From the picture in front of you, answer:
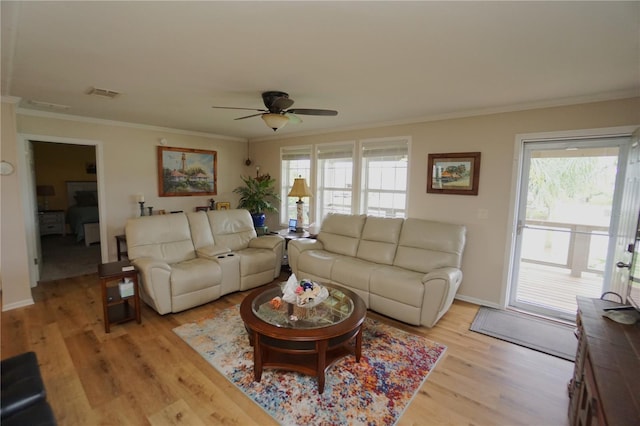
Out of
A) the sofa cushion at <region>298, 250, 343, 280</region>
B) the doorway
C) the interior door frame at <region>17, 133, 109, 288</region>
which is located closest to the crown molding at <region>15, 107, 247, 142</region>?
the interior door frame at <region>17, 133, 109, 288</region>

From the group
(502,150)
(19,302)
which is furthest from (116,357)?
(502,150)

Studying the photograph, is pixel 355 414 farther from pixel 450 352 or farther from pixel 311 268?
pixel 311 268

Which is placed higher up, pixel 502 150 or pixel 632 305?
pixel 502 150

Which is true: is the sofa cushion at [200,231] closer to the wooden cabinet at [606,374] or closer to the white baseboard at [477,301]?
the white baseboard at [477,301]

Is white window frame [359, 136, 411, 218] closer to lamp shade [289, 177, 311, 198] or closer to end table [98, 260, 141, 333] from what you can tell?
lamp shade [289, 177, 311, 198]

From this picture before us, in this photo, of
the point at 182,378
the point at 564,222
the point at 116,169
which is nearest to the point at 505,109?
the point at 564,222

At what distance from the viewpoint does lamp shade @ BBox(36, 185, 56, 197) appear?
6824mm

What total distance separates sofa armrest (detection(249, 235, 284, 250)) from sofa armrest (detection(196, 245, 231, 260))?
1.63 feet

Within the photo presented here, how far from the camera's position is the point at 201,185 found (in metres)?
5.70

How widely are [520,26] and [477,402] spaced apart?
2.42 meters

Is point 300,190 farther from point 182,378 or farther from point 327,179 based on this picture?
point 182,378

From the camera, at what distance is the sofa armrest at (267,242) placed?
14.1ft

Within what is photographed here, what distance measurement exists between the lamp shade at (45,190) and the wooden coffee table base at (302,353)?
25.3 ft

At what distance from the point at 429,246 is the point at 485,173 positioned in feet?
3.70
